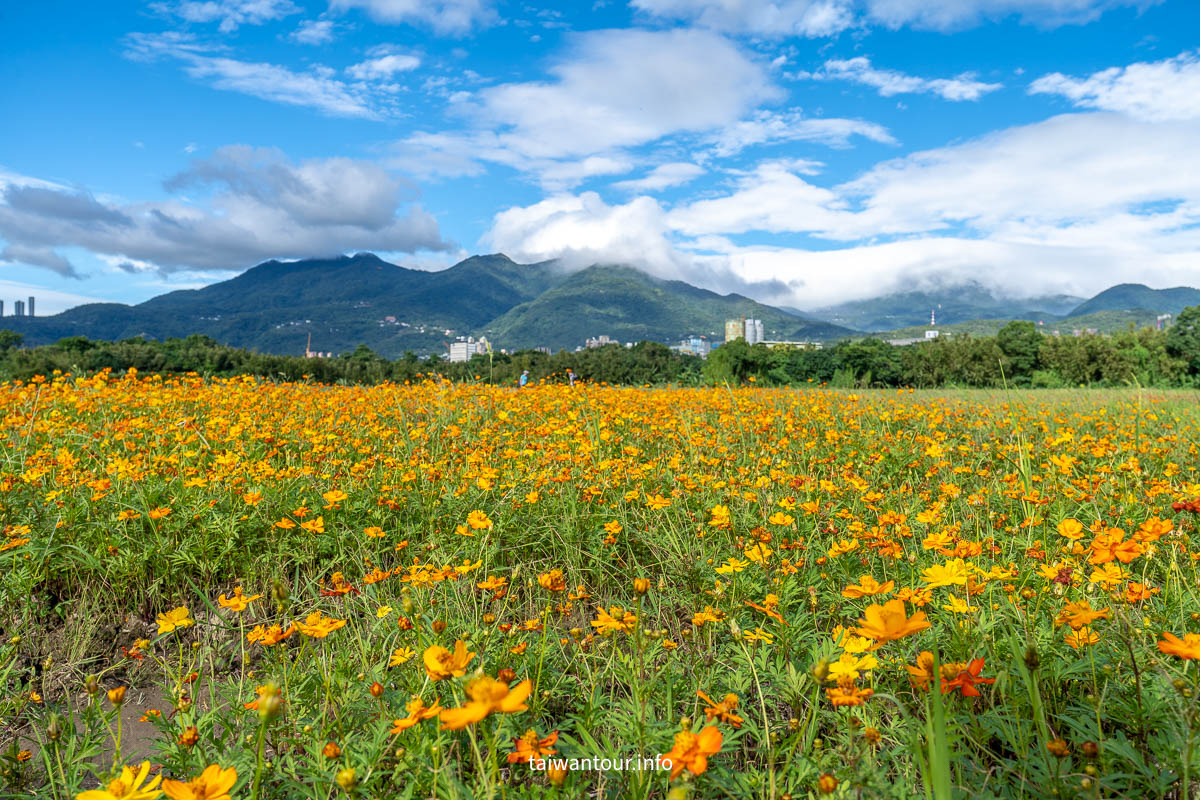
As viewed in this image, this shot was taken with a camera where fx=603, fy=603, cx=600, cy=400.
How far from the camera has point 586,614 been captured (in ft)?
7.27

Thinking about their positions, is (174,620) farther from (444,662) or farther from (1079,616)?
(1079,616)

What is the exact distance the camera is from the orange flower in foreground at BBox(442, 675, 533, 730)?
701 millimetres

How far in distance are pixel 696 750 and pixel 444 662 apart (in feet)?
1.30

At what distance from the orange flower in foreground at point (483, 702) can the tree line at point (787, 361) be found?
8532 millimetres

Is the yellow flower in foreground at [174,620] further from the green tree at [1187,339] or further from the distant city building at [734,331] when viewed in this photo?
the green tree at [1187,339]

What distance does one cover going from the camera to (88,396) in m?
4.88

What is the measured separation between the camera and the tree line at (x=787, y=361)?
12.6 meters

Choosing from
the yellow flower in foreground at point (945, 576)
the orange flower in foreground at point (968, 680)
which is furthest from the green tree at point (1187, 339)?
the orange flower in foreground at point (968, 680)

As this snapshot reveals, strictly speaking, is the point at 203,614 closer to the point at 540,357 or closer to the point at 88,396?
the point at 88,396

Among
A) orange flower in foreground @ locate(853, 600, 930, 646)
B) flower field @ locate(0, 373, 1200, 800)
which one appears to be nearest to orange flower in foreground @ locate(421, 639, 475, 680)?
flower field @ locate(0, 373, 1200, 800)

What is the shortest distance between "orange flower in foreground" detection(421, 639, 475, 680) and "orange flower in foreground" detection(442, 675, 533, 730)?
135mm

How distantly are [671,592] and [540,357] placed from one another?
16987mm

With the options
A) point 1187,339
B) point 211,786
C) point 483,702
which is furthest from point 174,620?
point 1187,339

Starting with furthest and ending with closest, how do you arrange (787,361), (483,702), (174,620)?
(787,361) < (174,620) < (483,702)
